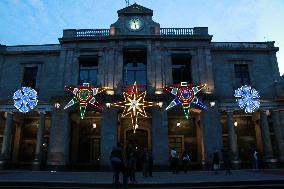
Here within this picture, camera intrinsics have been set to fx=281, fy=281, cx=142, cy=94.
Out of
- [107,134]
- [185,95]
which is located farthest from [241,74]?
[107,134]

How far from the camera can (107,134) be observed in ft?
80.1

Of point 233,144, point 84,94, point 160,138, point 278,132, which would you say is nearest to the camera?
point 160,138

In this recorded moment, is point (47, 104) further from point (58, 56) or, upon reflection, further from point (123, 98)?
point (123, 98)

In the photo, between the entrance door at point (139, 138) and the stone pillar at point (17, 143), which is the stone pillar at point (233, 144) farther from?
the stone pillar at point (17, 143)

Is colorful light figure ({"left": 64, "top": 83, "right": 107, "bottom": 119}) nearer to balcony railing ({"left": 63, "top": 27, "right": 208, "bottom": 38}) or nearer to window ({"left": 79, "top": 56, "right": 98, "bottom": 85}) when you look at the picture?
window ({"left": 79, "top": 56, "right": 98, "bottom": 85})

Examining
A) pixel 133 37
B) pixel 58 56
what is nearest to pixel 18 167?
pixel 58 56

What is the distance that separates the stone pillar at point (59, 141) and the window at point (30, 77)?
14.3 feet

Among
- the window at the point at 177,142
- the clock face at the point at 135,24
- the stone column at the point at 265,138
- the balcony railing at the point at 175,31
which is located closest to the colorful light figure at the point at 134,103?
the window at the point at 177,142

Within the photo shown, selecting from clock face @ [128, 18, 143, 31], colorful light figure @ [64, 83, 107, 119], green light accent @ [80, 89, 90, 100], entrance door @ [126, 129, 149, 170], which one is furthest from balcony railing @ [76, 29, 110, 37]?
entrance door @ [126, 129, 149, 170]

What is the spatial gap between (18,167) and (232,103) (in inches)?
873

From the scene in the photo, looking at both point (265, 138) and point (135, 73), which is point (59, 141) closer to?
point (135, 73)

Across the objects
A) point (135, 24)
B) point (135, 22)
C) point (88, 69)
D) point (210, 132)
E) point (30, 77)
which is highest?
point (135, 22)

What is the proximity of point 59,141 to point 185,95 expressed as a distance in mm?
11728

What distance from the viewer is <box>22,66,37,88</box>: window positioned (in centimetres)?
2752
